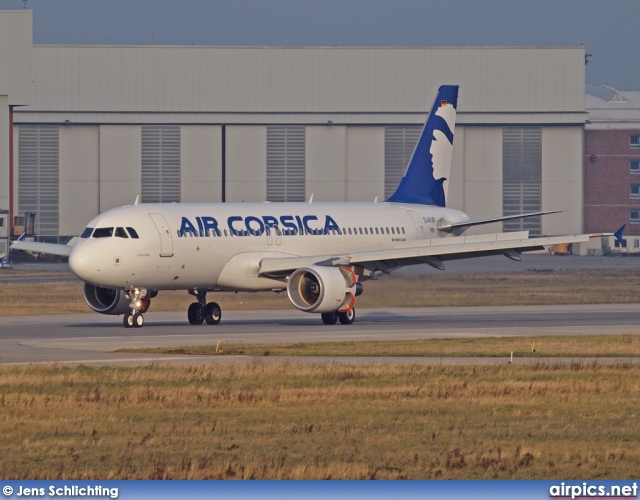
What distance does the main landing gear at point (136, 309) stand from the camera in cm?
4053

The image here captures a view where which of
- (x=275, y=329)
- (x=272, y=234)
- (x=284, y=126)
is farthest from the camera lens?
(x=284, y=126)

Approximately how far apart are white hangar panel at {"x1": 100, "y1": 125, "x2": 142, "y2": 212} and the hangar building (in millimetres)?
110

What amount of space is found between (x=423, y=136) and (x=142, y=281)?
15.9m

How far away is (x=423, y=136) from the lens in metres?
51.7

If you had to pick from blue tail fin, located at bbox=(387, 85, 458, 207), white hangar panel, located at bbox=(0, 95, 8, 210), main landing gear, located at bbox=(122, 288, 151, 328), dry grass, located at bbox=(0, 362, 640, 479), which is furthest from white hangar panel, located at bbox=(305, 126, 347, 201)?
dry grass, located at bbox=(0, 362, 640, 479)

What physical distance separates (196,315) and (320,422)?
25.1m

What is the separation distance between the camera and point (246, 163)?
110m

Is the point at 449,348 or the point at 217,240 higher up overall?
the point at 217,240

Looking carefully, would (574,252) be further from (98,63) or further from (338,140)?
(98,63)

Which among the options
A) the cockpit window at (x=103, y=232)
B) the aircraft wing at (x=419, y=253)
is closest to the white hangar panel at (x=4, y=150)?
the aircraft wing at (x=419, y=253)

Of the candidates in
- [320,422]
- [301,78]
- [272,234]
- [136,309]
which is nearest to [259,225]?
[272,234]

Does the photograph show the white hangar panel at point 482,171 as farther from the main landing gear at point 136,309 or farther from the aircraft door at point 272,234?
the main landing gear at point 136,309

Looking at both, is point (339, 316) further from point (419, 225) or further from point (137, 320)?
point (419, 225)

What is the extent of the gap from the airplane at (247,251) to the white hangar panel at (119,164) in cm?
6367
